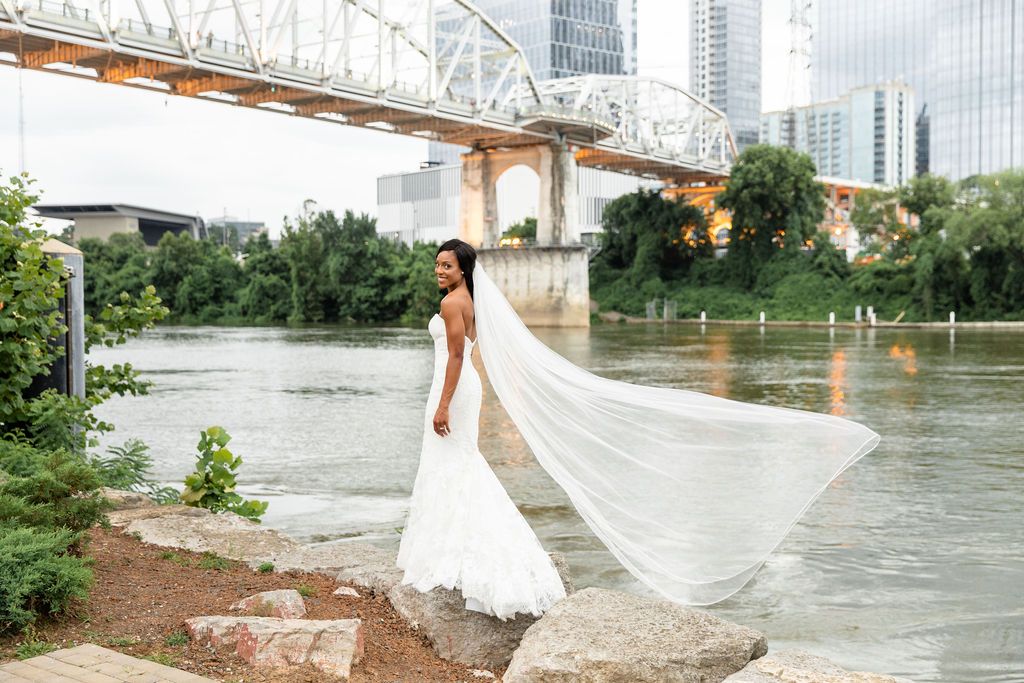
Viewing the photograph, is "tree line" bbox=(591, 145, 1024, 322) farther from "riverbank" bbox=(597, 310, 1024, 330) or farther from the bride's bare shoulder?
the bride's bare shoulder

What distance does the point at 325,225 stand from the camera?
78.9 metres

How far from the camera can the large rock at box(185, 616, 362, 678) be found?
13.7ft

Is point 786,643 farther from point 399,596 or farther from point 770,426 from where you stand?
point 399,596

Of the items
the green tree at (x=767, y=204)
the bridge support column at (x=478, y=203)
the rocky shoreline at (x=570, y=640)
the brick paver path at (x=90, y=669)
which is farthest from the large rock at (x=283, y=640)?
the green tree at (x=767, y=204)

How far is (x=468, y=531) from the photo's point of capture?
5059 millimetres

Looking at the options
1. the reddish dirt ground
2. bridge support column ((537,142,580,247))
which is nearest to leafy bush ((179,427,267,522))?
the reddish dirt ground

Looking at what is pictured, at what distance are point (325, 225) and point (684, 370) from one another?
192 ft

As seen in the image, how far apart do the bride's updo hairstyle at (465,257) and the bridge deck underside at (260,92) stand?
34.2 metres

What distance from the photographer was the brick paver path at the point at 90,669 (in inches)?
147

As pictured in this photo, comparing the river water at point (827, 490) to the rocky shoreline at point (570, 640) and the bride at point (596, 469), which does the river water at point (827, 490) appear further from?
the rocky shoreline at point (570, 640)

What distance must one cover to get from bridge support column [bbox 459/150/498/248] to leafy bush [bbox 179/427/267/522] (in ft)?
182

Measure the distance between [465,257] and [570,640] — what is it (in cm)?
205

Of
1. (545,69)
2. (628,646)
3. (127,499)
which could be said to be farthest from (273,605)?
(545,69)

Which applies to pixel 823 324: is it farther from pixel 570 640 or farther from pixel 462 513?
pixel 570 640
